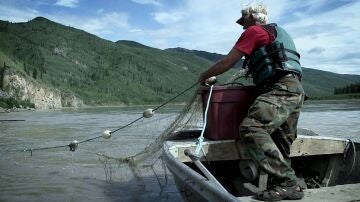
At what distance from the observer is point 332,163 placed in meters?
6.33

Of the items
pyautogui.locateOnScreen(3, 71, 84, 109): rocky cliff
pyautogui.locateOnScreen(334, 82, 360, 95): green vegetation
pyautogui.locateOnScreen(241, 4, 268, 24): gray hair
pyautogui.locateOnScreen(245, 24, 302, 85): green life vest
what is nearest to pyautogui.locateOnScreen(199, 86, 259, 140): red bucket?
pyautogui.locateOnScreen(245, 24, 302, 85): green life vest

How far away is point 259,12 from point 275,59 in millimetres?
804

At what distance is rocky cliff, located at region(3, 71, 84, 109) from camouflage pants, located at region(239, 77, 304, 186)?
139 m

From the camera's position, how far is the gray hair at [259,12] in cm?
550

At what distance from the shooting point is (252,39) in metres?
4.97

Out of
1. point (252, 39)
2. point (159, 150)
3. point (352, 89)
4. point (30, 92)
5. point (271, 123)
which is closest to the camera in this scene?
point (271, 123)

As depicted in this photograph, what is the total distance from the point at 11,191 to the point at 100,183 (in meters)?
1.98

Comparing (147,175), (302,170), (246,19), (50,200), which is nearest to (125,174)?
(147,175)

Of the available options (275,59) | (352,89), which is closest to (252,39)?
(275,59)

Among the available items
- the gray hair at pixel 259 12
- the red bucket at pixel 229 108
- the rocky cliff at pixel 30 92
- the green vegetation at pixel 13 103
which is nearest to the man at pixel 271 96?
the gray hair at pixel 259 12

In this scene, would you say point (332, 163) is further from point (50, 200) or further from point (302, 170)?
point (50, 200)

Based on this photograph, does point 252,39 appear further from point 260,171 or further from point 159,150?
point 159,150

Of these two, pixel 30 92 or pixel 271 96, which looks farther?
pixel 30 92

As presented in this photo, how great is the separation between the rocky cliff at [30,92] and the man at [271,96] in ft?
455
